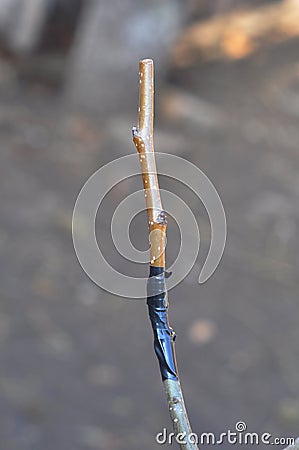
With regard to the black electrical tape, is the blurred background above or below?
above

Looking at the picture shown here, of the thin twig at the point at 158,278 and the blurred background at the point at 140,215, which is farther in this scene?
the blurred background at the point at 140,215

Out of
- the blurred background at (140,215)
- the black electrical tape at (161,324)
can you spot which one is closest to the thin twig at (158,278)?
the black electrical tape at (161,324)

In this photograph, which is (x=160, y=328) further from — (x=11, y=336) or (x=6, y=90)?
(x=6, y=90)

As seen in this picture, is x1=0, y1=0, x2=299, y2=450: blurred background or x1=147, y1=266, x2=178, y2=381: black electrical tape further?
x1=0, y1=0, x2=299, y2=450: blurred background

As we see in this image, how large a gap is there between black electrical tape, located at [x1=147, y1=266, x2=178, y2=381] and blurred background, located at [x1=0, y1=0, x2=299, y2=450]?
2062 mm

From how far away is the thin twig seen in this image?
0.55m

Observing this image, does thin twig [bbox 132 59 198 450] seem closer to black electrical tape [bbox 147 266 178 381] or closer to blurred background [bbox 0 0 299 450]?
black electrical tape [bbox 147 266 178 381]

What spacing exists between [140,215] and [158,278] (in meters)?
2.98

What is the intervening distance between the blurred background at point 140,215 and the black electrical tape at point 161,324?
2.06m

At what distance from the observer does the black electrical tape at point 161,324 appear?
56 cm

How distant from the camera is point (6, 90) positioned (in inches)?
175

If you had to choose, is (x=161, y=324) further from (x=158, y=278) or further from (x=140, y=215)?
(x=140, y=215)

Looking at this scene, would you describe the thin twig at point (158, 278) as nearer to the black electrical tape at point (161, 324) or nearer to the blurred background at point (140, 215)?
the black electrical tape at point (161, 324)

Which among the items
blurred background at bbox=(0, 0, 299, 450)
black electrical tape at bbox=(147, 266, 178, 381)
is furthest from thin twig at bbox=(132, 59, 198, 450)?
blurred background at bbox=(0, 0, 299, 450)
